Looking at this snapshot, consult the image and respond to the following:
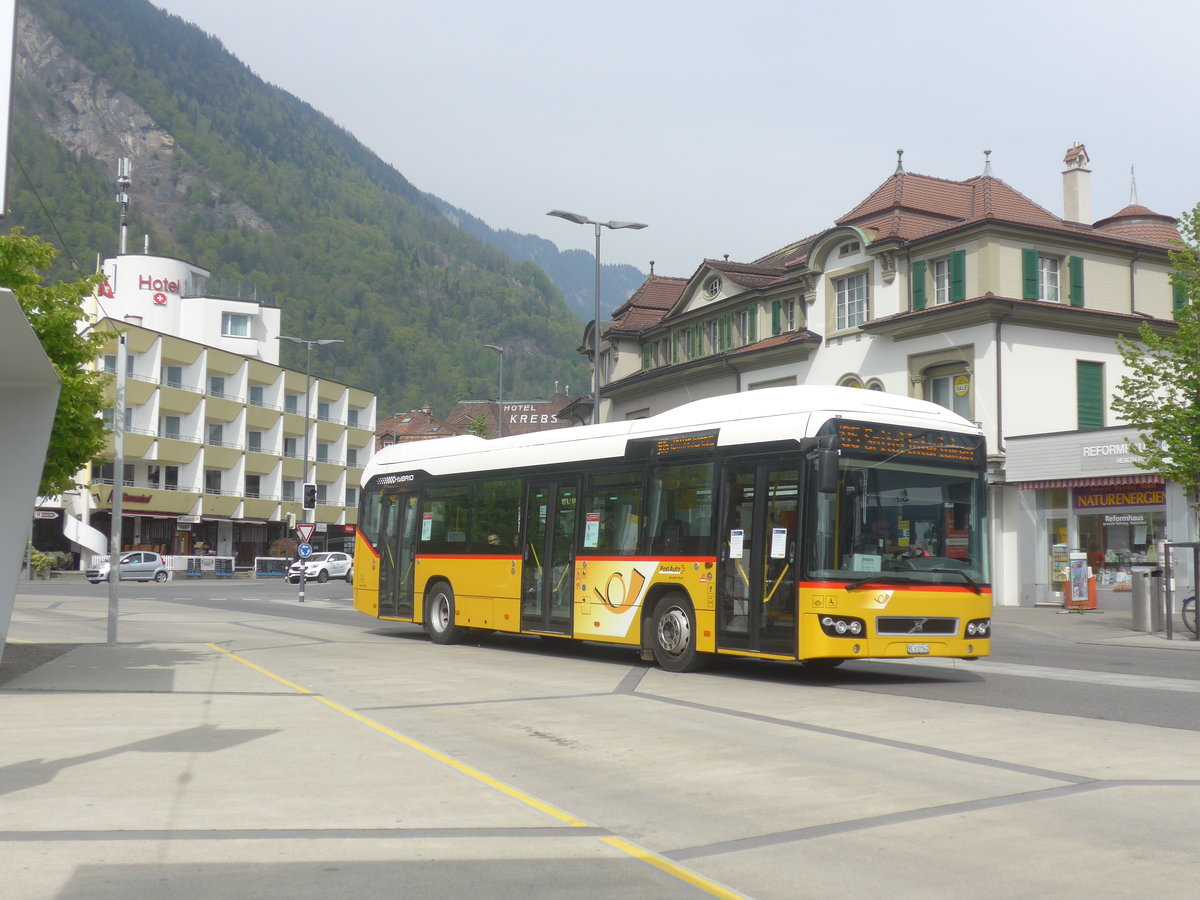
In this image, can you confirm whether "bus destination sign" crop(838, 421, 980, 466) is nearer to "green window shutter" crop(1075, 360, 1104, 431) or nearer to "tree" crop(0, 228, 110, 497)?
"tree" crop(0, 228, 110, 497)

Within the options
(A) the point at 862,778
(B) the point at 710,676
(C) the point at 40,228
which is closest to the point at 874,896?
(A) the point at 862,778

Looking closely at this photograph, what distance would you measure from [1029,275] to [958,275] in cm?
192

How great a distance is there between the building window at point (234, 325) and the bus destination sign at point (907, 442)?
87255 millimetres

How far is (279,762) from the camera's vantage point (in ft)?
28.8

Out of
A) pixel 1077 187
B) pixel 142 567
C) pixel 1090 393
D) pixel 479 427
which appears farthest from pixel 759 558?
pixel 479 427

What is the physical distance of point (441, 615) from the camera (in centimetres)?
2095

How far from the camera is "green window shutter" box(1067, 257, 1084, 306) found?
3747 cm

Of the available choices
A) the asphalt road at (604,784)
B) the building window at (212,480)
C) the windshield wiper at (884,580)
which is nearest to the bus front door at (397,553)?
the asphalt road at (604,784)

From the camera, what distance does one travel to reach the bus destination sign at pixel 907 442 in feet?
46.0

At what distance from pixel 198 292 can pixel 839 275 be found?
225 feet

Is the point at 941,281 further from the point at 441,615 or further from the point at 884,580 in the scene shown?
the point at 884,580

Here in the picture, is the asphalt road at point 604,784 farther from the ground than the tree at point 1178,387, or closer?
closer

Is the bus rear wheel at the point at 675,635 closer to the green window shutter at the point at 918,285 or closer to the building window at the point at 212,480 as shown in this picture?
the green window shutter at the point at 918,285

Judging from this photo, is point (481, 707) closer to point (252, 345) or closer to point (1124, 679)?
point (1124, 679)
